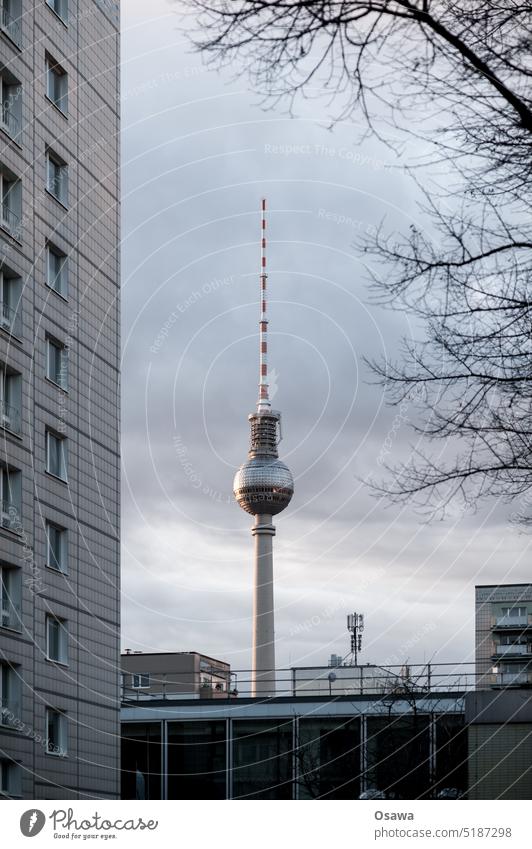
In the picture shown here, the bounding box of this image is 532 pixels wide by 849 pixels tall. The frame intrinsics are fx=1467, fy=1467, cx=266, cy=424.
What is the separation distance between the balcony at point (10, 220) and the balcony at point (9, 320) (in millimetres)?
1218

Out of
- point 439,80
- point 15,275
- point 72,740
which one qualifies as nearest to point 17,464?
point 15,275

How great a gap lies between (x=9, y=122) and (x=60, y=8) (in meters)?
3.71

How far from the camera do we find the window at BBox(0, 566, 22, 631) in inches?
897

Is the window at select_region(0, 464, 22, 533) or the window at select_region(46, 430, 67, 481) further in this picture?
the window at select_region(46, 430, 67, 481)

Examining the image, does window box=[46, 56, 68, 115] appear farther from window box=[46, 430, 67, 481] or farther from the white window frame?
the white window frame

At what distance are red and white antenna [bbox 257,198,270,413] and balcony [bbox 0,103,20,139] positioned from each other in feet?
103

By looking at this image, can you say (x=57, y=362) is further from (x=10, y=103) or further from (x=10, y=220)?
(x=10, y=103)

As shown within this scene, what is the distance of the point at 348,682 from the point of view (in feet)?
154

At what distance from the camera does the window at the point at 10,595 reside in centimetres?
2278

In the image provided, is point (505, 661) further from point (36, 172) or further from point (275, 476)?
point (36, 172)

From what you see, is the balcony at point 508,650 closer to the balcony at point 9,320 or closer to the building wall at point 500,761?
the balcony at point 9,320

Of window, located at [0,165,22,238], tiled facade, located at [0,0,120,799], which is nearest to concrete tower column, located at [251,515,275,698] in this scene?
tiled facade, located at [0,0,120,799]

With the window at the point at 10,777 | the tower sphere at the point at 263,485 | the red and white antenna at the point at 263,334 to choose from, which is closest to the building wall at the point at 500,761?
the window at the point at 10,777

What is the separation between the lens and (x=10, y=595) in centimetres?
2306
